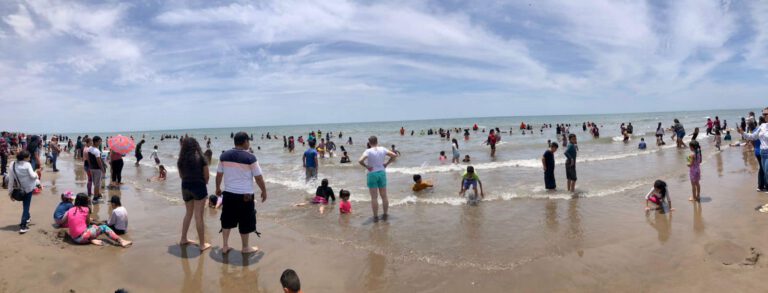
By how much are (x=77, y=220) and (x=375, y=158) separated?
4.96 metres

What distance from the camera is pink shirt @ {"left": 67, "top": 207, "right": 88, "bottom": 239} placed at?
246 inches

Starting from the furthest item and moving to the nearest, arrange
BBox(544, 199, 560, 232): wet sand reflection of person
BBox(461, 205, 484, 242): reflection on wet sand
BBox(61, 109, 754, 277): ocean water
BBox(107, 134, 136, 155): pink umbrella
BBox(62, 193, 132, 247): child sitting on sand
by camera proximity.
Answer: BBox(107, 134, 136, 155): pink umbrella
BBox(544, 199, 560, 232): wet sand reflection of person
BBox(461, 205, 484, 242): reflection on wet sand
BBox(62, 193, 132, 247): child sitting on sand
BBox(61, 109, 754, 277): ocean water

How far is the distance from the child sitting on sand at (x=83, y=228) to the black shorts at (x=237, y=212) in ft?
→ 6.40

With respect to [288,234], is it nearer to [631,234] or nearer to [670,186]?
[631,234]

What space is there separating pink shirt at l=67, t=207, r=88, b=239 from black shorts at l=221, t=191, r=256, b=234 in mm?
2528

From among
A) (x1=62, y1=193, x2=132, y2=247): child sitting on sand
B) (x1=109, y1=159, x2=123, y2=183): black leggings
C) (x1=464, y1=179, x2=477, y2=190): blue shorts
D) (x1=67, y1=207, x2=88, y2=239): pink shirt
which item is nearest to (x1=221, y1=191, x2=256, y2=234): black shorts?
(x1=62, y1=193, x2=132, y2=247): child sitting on sand

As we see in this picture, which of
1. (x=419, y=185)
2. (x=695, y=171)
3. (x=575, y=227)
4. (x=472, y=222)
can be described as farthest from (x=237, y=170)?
(x=695, y=171)

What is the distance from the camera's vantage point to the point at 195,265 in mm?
5465

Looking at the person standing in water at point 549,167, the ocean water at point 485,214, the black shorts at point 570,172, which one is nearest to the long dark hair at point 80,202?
the ocean water at point 485,214

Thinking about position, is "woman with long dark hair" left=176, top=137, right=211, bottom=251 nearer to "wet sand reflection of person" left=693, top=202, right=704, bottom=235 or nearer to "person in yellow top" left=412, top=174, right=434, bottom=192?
"person in yellow top" left=412, top=174, right=434, bottom=192

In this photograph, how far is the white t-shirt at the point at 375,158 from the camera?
25.8ft

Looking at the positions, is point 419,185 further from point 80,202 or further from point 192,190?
point 80,202

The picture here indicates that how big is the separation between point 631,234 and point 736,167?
975 cm

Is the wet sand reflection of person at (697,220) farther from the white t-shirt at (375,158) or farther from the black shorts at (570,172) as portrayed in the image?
the white t-shirt at (375,158)
